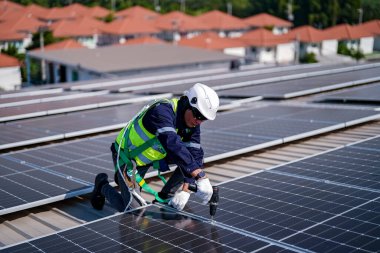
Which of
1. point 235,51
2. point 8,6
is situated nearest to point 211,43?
point 235,51

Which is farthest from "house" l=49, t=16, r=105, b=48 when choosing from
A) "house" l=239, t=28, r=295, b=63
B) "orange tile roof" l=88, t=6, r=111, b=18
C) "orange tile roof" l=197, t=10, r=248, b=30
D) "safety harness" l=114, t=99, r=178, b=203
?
"safety harness" l=114, t=99, r=178, b=203

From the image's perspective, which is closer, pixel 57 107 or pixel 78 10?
pixel 57 107

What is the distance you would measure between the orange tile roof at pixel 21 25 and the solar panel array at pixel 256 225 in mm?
84459

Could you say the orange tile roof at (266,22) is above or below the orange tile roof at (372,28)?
above

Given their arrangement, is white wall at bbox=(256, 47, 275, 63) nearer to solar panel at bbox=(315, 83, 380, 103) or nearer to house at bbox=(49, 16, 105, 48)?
house at bbox=(49, 16, 105, 48)

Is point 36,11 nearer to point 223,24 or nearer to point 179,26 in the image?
point 179,26

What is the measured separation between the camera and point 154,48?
46375 mm

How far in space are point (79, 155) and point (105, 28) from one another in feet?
247

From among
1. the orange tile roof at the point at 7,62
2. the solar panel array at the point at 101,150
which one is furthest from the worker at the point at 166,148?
the orange tile roof at the point at 7,62

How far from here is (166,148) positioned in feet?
20.5

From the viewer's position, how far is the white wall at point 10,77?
167ft

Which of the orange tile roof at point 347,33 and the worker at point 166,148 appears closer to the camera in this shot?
the worker at point 166,148

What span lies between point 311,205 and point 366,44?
7678 centimetres

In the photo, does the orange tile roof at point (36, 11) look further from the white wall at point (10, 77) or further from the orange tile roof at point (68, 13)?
the white wall at point (10, 77)
